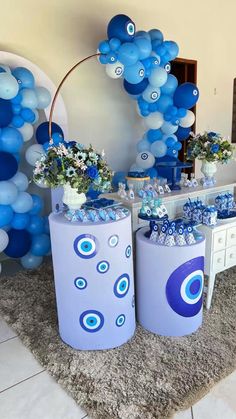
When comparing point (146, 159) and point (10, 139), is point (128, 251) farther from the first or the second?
point (146, 159)

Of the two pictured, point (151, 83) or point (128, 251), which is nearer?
point (128, 251)

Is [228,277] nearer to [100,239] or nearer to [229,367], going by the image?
[229,367]

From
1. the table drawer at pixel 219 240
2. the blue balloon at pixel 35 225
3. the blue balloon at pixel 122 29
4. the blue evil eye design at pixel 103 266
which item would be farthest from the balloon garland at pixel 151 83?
the blue evil eye design at pixel 103 266

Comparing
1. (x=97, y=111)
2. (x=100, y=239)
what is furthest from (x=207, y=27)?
(x=100, y=239)

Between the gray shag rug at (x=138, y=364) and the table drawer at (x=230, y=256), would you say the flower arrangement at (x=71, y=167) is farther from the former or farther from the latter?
the table drawer at (x=230, y=256)

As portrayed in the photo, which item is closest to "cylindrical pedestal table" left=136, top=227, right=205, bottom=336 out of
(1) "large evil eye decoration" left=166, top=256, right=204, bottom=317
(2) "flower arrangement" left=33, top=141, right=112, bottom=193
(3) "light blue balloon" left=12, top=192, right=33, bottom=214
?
(1) "large evil eye decoration" left=166, top=256, right=204, bottom=317

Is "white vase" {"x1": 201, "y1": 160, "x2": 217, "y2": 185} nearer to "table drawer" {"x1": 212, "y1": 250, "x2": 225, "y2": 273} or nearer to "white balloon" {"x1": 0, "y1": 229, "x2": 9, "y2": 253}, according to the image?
"table drawer" {"x1": 212, "y1": 250, "x2": 225, "y2": 273}

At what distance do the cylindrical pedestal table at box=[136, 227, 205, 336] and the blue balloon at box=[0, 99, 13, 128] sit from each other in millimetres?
1403

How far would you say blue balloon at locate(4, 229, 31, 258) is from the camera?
2820mm

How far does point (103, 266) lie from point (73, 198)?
44 centimetres

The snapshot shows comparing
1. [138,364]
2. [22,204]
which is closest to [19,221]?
[22,204]

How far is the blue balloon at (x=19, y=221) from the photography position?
279 cm

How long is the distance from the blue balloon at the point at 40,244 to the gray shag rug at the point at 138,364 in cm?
62

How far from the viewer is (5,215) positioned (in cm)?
264
